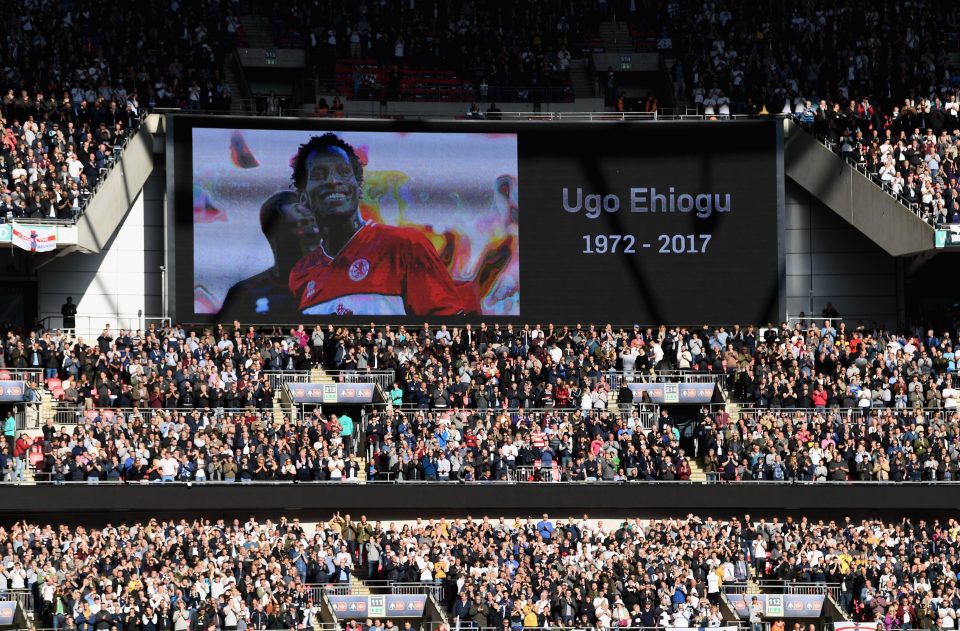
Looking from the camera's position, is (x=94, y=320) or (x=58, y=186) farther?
(x=94, y=320)

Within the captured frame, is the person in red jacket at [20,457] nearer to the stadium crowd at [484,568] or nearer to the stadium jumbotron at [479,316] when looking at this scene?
the stadium jumbotron at [479,316]

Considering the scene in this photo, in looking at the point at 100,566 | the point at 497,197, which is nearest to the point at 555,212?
the point at 497,197

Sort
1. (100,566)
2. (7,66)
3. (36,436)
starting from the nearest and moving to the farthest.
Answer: (100,566), (36,436), (7,66)

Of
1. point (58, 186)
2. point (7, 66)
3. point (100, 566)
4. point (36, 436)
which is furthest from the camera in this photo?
point (7, 66)

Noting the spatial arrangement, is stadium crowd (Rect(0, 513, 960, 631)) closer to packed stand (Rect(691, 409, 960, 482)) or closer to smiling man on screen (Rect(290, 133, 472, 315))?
packed stand (Rect(691, 409, 960, 482))

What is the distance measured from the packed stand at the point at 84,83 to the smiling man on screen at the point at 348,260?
3347mm

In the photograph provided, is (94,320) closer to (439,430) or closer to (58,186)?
(58,186)

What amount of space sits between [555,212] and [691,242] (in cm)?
367

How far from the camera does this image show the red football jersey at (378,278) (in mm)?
44656

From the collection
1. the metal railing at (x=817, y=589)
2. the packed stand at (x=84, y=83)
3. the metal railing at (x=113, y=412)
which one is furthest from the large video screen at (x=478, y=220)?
the metal railing at (x=817, y=589)

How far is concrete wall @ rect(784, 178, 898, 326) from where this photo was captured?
47219 mm

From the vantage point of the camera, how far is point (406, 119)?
1775 inches

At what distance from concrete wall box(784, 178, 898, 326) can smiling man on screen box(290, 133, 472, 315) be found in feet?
30.6

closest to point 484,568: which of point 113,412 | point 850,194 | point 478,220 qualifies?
point 113,412
